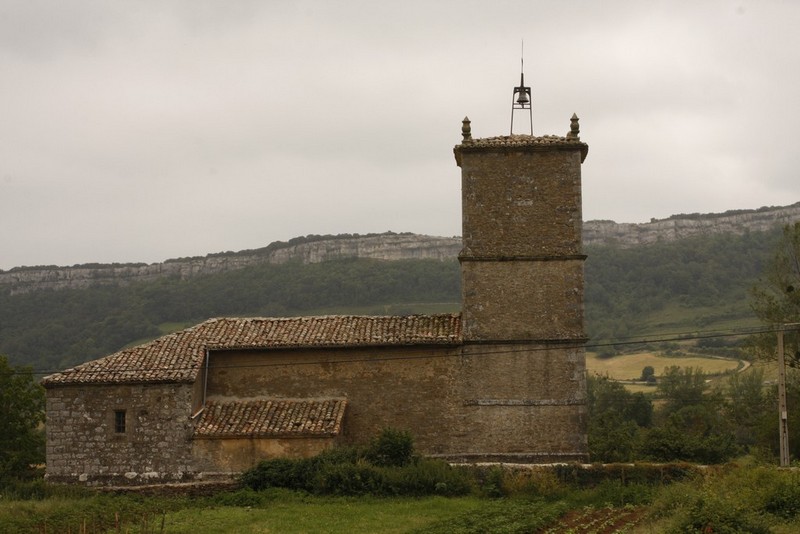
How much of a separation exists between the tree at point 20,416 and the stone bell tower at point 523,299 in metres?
15.9

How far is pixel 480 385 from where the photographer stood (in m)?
23.5

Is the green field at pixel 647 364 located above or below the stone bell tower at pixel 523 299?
below

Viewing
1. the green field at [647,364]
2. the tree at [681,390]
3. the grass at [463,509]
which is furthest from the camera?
the green field at [647,364]

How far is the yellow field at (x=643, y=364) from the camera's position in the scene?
69.0 metres

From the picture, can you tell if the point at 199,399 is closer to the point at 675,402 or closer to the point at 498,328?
the point at 498,328

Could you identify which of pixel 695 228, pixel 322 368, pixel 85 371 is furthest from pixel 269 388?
pixel 695 228

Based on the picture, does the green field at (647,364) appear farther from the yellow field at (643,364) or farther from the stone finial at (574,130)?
the stone finial at (574,130)

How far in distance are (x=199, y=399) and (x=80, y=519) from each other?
23.9 ft

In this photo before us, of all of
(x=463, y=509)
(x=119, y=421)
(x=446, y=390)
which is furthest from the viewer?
(x=446, y=390)

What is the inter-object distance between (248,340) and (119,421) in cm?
395

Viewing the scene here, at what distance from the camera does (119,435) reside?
23250 mm

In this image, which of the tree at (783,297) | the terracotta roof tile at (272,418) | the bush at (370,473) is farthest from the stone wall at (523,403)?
the tree at (783,297)

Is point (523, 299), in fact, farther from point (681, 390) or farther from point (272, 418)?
point (681, 390)

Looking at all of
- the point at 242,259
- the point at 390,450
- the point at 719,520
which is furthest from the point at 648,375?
the point at 719,520
